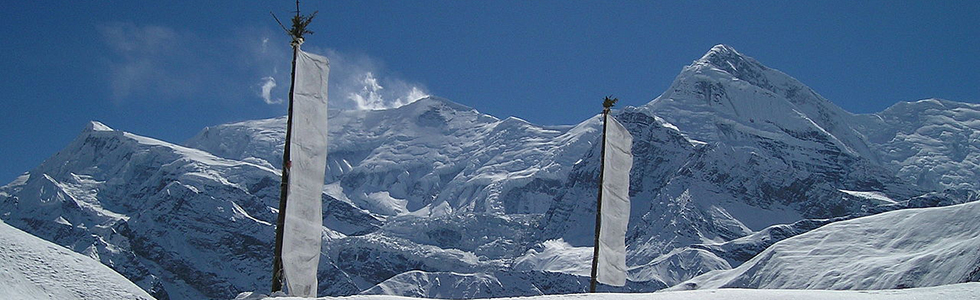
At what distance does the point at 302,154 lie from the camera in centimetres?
2092

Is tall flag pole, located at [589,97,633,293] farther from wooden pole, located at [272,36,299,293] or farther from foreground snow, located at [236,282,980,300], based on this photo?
wooden pole, located at [272,36,299,293]

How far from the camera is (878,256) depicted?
150 metres

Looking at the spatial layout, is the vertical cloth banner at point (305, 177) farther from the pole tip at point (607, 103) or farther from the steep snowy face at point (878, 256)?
the steep snowy face at point (878, 256)

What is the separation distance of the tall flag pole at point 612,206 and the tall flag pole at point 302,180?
10725 mm

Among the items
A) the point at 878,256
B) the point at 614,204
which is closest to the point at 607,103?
the point at 614,204

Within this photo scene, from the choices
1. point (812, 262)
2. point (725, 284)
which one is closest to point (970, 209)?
point (812, 262)

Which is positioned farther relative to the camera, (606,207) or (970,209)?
(970,209)

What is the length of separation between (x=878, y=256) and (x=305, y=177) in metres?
143

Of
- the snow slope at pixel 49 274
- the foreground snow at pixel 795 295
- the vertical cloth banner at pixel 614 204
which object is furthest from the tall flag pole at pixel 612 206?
the snow slope at pixel 49 274

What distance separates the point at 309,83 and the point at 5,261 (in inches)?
274

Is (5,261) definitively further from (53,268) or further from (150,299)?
(150,299)

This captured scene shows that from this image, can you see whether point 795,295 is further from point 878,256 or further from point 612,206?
point 878,256

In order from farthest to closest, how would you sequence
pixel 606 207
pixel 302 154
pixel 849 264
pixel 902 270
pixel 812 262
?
pixel 812 262 < pixel 849 264 < pixel 902 270 < pixel 606 207 < pixel 302 154

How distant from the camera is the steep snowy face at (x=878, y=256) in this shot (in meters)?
120
